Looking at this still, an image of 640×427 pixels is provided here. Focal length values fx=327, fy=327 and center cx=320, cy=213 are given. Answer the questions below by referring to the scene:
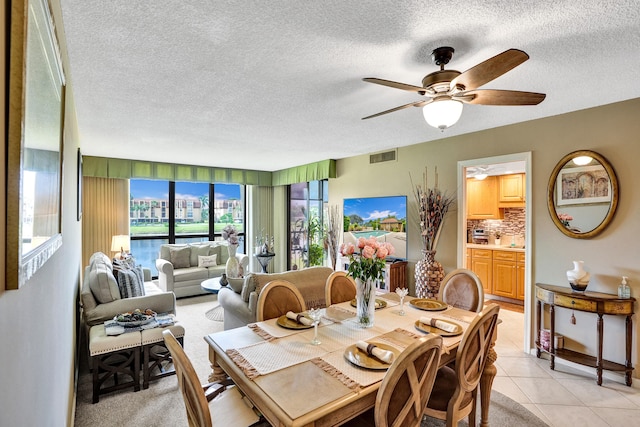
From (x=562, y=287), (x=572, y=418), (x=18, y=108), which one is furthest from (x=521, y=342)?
(x=18, y=108)

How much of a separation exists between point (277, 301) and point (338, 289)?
25.5 inches

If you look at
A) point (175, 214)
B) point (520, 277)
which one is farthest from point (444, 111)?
point (175, 214)

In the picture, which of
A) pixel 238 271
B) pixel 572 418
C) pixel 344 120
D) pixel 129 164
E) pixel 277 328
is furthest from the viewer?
pixel 129 164

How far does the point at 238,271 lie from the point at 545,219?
387cm

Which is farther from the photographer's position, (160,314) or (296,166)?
(296,166)

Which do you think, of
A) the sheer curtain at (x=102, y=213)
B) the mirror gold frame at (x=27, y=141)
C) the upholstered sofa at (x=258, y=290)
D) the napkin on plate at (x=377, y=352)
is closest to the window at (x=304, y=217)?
the sheer curtain at (x=102, y=213)

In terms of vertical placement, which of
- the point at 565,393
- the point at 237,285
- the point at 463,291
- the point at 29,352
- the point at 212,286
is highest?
the point at 29,352

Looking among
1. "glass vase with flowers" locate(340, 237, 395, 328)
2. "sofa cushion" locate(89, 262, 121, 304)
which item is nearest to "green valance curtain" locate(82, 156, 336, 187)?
"sofa cushion" locate(89, 262, 121, 304)

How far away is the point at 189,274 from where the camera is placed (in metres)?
5.67

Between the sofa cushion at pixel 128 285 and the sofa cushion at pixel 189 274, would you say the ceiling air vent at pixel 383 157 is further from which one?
the sofa cushion at pixel 128 285

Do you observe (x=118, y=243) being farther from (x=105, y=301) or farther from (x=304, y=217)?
(x=304, y=217)

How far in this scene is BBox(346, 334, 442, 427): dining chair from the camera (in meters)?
1.33

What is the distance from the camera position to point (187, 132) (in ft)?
12.9

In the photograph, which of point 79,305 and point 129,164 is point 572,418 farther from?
point 129,164
